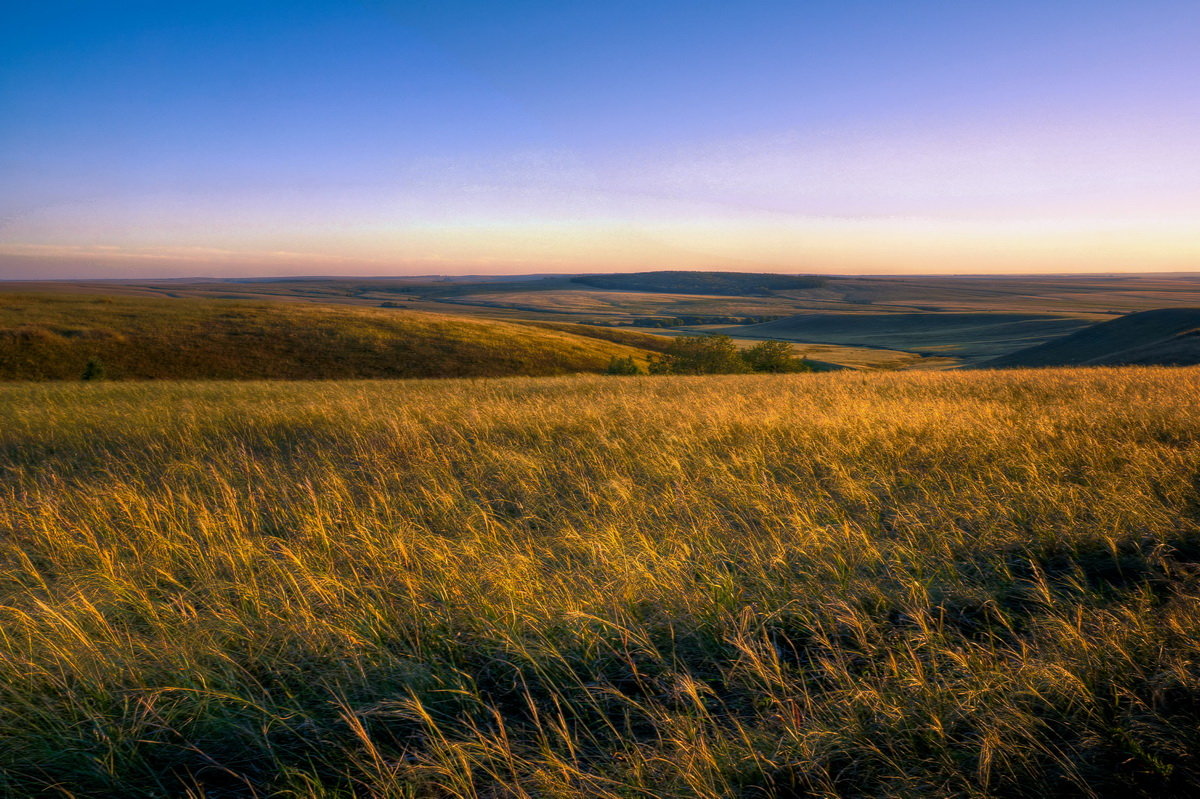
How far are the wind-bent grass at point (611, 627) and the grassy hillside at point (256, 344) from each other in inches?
1561

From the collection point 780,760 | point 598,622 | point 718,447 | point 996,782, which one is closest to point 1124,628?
point 996,782

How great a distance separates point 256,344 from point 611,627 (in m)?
50.8

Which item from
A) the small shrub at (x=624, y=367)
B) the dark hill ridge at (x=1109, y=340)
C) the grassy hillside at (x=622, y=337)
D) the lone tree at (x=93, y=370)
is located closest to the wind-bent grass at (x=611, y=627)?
the small shrub at (x=624, y=367)

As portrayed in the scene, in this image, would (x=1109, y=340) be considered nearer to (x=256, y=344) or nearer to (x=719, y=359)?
(x=719, y=359)

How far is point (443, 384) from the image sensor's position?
15617 mm

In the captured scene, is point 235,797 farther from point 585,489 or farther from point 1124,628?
point 1124,628

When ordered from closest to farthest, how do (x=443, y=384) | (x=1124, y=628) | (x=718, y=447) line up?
(x=1124, y=628)
(x=718, y=447)
(x=443, y=384)

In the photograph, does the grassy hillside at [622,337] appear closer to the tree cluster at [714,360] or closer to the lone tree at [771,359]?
the lone tree at [771,359]

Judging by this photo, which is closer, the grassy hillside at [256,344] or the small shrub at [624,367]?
the small shrub at [624,367]

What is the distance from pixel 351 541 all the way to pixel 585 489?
1.91 meters

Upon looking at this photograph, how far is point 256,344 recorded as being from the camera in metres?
45.5

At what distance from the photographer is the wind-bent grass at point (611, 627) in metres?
2.02

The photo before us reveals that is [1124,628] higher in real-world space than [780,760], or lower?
higher

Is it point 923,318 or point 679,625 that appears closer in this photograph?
point 679,625
